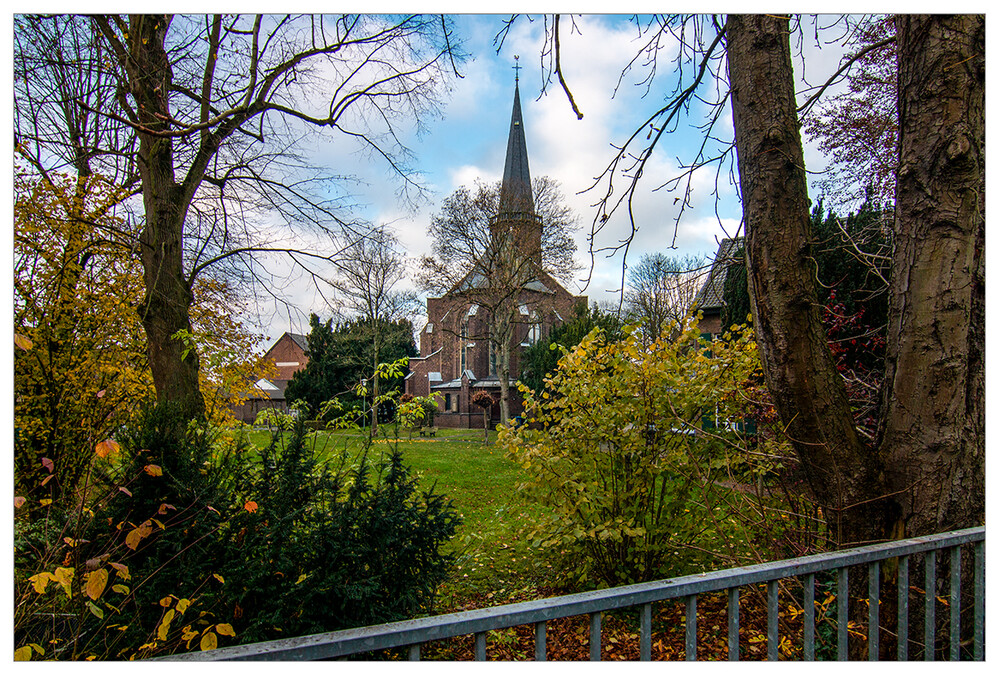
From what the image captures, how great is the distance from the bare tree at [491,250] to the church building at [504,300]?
0.05 metres

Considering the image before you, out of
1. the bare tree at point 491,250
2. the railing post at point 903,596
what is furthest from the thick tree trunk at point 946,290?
the bare tree at point 491,250

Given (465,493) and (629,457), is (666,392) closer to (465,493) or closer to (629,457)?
(629,457)

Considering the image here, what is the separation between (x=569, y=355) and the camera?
3.94 m

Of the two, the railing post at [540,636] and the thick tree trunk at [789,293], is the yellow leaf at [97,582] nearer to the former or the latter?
the railing post at [540,636]

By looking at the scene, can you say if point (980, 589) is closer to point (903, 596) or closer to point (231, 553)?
point (903, 596)

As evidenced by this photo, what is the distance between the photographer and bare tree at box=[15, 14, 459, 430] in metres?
4.36

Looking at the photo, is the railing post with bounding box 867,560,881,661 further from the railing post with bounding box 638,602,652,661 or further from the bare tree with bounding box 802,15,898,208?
the bare tree with bounding box 802,15,898,208

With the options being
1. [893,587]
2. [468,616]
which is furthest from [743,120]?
[468,616]

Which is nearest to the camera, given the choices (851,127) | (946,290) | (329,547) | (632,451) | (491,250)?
(946,290)

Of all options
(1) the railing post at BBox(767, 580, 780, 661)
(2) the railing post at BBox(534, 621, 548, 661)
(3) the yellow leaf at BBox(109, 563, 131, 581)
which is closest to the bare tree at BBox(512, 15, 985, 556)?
(1) the railing post at BBox(767, 580, 780, 661)

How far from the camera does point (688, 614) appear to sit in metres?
1.39

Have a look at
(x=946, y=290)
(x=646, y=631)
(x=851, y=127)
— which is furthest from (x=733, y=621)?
(x=851, y=127)

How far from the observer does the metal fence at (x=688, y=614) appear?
3.65ft

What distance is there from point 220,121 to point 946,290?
4507 mm
